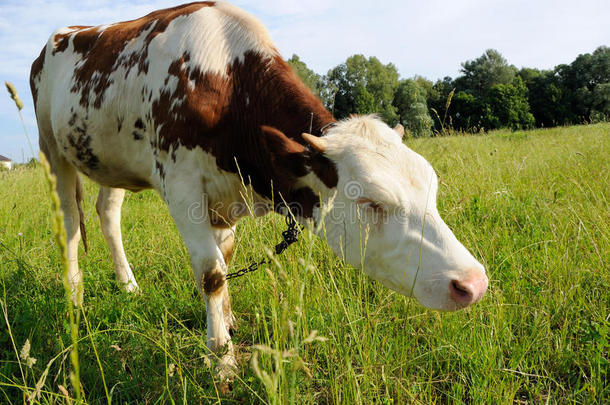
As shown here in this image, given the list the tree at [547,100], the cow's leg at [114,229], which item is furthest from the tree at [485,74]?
the cow's leg at [114,229]

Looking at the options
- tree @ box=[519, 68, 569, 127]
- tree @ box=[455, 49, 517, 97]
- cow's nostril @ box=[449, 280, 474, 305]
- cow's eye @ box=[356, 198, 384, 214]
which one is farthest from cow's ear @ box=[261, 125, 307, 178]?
tree @ box=[455, 49, 517, 97]

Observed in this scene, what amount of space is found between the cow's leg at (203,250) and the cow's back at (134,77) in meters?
0.32

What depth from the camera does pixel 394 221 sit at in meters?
1.91

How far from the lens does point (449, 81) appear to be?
68562 mm

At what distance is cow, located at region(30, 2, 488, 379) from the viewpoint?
189 cm

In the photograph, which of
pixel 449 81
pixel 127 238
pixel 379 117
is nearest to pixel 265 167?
pixel 379 117

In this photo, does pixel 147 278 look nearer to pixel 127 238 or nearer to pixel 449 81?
pixel 127 238

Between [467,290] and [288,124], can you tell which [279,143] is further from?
[467,290]

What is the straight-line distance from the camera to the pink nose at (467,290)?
165cm

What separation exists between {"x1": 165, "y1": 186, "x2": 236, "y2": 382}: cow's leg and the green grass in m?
0.12

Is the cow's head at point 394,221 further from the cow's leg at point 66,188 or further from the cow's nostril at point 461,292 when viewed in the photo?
the cow's leg at point 66,188

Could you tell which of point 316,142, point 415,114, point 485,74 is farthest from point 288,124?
point 485,74

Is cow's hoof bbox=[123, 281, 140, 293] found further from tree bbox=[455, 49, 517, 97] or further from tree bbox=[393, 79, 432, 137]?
tree bbox=[455, 49, 517, 97]

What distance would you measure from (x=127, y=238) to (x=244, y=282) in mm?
2104
